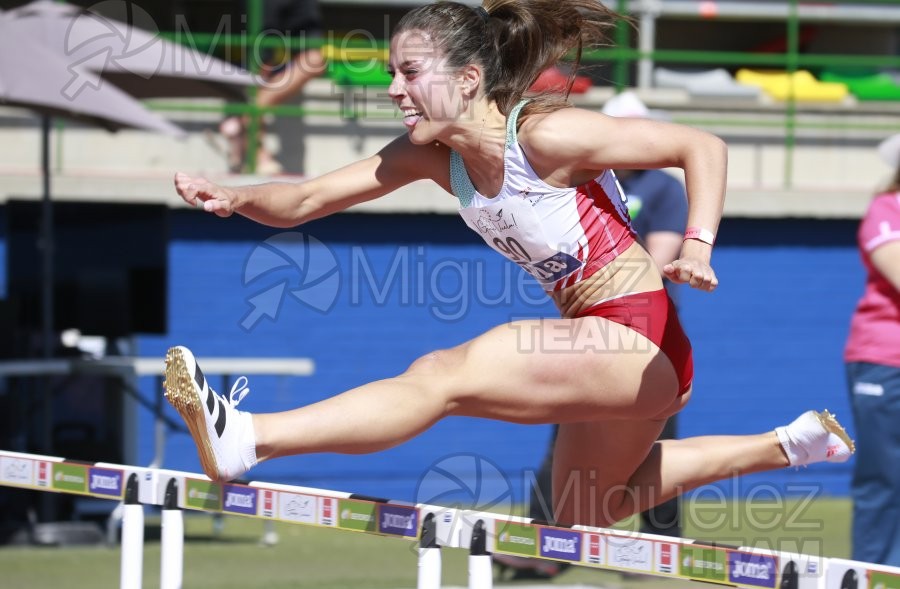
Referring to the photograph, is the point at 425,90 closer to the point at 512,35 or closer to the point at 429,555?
the point at 512,35

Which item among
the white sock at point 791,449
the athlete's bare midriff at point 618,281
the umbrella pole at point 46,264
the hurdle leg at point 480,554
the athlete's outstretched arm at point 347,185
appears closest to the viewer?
the hurdle leg at point 480,554

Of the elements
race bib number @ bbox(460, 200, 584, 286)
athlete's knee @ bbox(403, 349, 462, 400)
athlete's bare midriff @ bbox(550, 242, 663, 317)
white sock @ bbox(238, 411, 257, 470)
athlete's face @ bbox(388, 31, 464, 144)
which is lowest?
white sock @ bbox(238, 411, 257, 470)

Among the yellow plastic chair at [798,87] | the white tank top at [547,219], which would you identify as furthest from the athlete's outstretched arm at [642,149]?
the yellow plastic chair at [798,87]

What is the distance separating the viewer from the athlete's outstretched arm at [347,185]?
3699mm

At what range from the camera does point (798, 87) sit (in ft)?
33.9

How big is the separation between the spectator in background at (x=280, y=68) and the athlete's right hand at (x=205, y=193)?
5.24m

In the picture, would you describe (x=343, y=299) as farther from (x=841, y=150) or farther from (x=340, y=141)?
(x=841, y=150)

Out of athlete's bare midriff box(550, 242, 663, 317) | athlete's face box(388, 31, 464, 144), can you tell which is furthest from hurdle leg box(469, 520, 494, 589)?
athlete's face box(388, 31, 464, 144)

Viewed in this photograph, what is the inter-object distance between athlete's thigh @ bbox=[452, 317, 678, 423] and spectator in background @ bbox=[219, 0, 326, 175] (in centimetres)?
565

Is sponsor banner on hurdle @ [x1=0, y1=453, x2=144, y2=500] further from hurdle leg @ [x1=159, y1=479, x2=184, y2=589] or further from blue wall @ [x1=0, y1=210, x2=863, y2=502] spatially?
blue wall @ [x1=0, y1=210, x2=863, y2=502]

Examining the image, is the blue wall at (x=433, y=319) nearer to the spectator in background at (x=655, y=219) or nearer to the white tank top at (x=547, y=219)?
the spectator in background at (x=655, y=219)

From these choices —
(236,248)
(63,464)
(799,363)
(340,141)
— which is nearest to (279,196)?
(63,464)

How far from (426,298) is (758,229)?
2373mm

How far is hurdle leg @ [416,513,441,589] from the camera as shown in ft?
10.9
